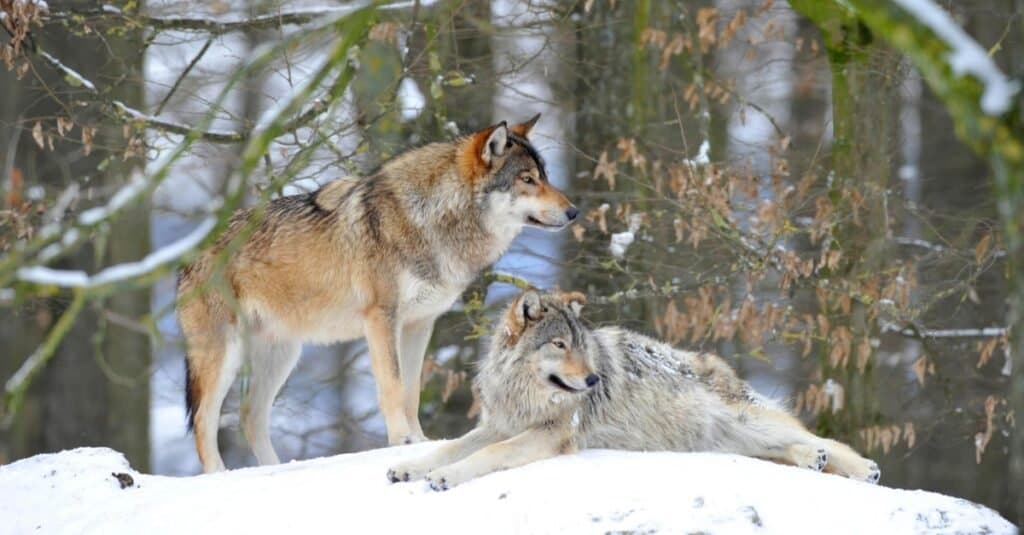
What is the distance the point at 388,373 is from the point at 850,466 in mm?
2870

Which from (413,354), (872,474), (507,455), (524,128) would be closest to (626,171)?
(524,128)

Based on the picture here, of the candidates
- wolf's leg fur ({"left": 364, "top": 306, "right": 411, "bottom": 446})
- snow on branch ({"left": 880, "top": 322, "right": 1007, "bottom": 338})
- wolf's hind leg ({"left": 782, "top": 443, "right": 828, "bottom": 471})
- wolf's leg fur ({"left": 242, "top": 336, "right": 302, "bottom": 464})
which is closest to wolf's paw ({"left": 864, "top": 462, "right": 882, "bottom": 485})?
wolf's hind leg ({"left": 782, "top": 443, "right": 828, "bottom": 471})

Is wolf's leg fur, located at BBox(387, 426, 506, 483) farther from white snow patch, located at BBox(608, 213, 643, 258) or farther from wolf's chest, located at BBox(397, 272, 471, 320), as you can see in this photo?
white snow patch, located at BBox(608, 213, 643, 258)

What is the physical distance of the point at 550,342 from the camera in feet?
20.0

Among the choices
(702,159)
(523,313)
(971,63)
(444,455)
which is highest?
(971,63)

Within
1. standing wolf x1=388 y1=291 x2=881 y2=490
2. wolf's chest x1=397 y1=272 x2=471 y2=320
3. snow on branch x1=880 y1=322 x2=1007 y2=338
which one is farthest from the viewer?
snow on branch x1=880 y1=322 x2=1007 y2=338

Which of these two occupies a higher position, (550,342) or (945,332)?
(550,342)

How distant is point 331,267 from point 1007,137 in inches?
219

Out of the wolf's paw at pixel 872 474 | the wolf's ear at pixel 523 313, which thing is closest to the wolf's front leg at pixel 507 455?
the wolf's ear at pixel 523 313

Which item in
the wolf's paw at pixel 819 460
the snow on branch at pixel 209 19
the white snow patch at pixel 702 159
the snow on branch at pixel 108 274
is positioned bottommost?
the wolf's paw at pixel 819 460

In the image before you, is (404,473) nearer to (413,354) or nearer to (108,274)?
(413,354)

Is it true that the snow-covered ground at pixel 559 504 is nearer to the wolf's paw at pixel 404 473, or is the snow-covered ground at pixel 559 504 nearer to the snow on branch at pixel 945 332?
the wolf's paw at pixel 404 473

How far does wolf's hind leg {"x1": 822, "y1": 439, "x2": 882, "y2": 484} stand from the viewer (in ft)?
20.4

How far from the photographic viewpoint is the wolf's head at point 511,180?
308 inches
